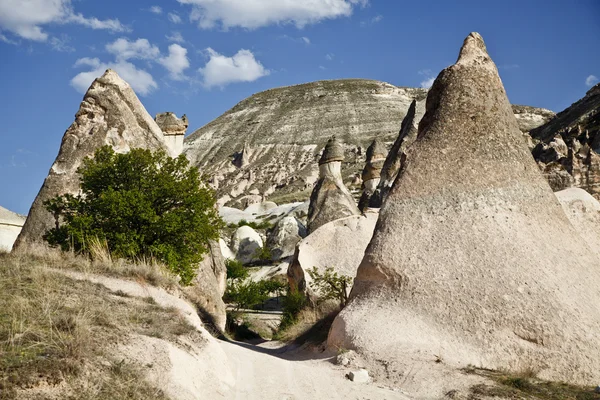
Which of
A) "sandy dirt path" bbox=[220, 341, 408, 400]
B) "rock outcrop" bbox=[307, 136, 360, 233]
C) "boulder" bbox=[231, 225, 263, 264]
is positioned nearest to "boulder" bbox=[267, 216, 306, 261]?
"boulder" bbox=[231, 225, 263, 264]

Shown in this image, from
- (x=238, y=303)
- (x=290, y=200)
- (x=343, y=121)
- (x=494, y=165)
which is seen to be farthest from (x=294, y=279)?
(x=343, y=121)

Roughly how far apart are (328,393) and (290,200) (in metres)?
50.8

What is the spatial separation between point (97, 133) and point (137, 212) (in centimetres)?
382

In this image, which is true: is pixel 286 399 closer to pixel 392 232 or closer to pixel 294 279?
pixel 392 232

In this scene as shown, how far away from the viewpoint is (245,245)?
32219 mm

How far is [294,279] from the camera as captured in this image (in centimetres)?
1523

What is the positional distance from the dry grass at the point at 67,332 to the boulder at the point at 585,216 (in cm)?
666

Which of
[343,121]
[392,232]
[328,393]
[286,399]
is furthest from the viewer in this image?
[343,121]

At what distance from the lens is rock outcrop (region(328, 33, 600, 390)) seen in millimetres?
7051

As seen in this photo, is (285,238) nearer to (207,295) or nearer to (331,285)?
(331,285)

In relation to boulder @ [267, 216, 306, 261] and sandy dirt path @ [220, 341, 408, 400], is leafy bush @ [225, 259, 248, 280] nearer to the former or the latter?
boulder @ [267, 216, 306, 261]

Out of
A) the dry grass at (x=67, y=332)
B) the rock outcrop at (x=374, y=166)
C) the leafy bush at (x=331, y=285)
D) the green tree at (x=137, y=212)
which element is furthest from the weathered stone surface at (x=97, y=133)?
the rock outcrop at (x=374, y=166)

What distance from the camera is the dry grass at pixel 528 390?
19.1ft

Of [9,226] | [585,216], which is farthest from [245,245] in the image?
[585,216]
